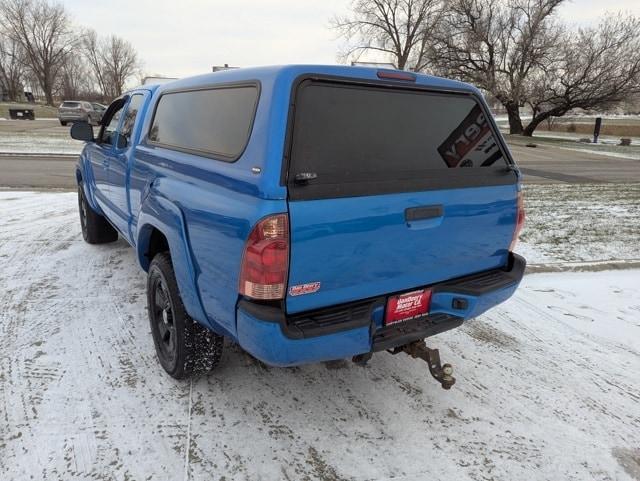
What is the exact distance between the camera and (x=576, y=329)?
12.8 ft

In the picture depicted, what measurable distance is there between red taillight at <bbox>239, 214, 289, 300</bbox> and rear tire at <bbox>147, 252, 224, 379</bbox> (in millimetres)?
885

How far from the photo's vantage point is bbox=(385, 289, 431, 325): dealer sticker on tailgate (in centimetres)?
251

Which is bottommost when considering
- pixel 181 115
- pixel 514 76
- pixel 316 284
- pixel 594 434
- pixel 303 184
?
pixel 594 434

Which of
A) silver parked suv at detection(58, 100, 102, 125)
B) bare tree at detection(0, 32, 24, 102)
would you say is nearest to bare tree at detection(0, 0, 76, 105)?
bare tree at detection(0, 32, 24, 102)

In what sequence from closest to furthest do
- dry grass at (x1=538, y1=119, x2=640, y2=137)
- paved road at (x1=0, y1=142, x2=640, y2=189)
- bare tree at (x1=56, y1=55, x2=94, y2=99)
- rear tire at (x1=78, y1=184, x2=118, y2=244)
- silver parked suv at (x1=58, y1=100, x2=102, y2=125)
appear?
1. rear tire at (x1=78, y1=184, x2=118, y2=244)
2. paved road at (x1=0, y1=142, x2=640, y2=189)
3. silver parked suv at (x1=58, y1=100, x2=102, y2=125)
4. dry grass at (x1=538, y1=119, x2=640, y2=137)
5. bare tree at (x1=56, y1=55, x2=94, y2=99)

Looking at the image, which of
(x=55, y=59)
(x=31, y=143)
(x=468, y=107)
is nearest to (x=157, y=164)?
(x=468, y=107)

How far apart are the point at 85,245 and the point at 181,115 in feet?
11.1

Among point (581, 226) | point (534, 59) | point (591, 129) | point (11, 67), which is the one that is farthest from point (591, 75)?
point (11, 67)

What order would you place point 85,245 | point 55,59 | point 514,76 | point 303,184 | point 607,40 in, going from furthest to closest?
1. point 55,59
2. point 514,76
3. point 607,40
4. point 85,245
5. point 303,184

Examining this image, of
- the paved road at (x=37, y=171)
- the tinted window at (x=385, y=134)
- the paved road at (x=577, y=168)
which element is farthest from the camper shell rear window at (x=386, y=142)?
the paved road at (x=577, y=168)

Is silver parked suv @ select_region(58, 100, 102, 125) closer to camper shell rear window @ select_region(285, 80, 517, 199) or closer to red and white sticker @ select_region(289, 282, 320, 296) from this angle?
camper shell rear window @ select_region(285, 80, 517, 199)

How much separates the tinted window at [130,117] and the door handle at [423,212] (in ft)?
8.41

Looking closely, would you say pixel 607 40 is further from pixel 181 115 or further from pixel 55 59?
pixel 55 59

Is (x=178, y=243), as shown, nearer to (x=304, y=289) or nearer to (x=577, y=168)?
(x=304, y=289)
